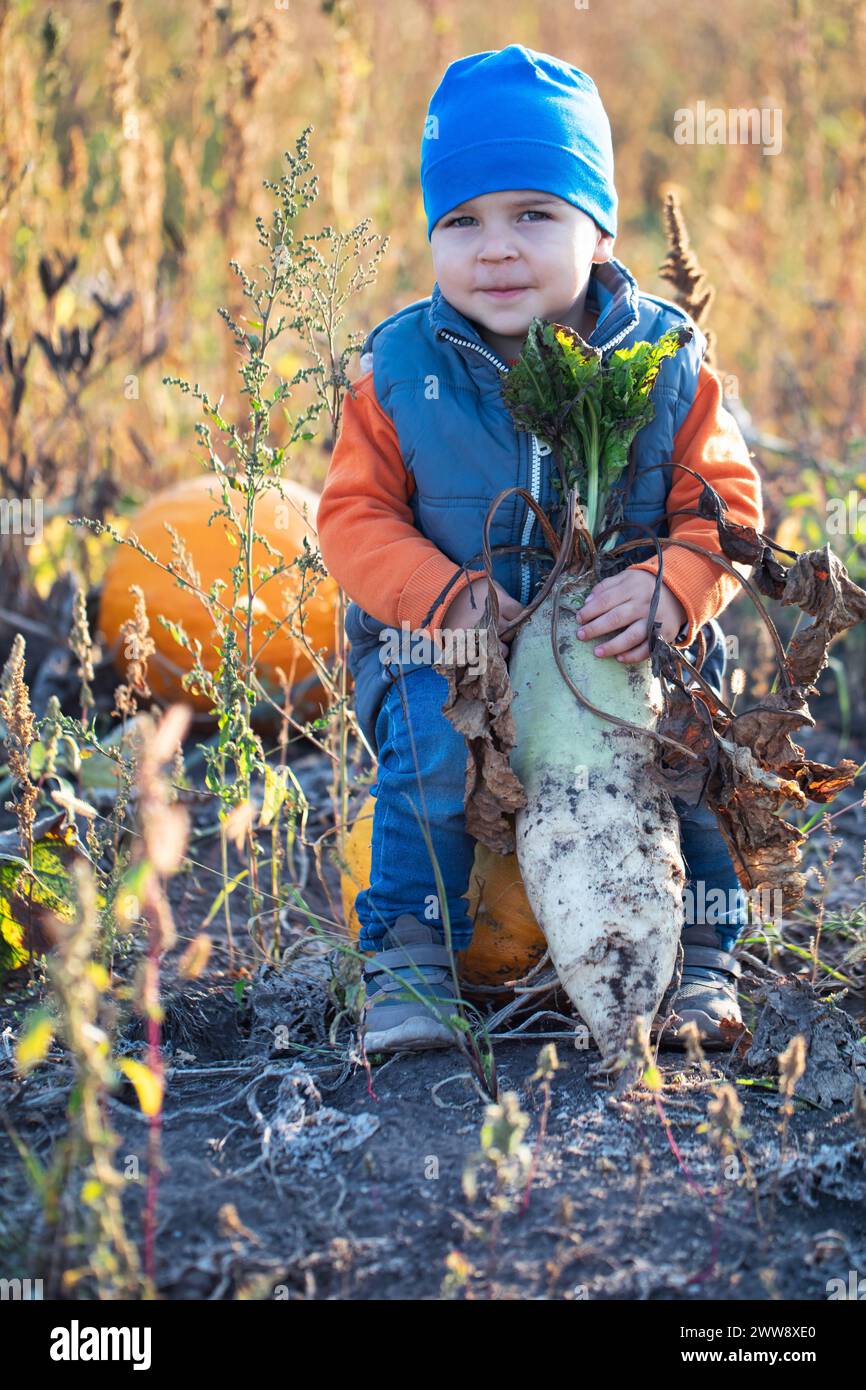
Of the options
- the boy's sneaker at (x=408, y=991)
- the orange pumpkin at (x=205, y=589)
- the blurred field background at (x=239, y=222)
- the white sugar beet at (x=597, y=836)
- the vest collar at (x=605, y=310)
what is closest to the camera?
the white sugar beet at (x=597, y=836)

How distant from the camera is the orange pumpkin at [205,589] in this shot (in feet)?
13.2

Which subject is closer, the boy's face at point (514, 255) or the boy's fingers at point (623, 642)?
the boy's fingers at point (623, 642)

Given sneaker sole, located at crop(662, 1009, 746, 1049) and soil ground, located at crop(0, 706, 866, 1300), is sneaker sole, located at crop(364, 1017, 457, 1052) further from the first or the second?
sneaker sole, located at crop(662, 1009, 746, 1049)

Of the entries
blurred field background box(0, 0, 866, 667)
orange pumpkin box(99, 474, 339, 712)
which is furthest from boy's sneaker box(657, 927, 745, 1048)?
orange pumpkin box(99, 474, 339, 712)

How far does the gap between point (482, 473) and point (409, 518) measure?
0.61 feet

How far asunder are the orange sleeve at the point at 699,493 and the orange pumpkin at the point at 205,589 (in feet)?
4.78

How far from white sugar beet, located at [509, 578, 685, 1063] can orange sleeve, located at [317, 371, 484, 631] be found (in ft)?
0.82

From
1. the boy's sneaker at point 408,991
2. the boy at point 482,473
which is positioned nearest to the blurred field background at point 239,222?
the boy at point 482,473

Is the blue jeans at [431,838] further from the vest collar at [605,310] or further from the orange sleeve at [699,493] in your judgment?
Answer: the vest collar at [605,310]

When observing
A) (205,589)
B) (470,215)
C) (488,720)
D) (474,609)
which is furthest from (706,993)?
(205,589)

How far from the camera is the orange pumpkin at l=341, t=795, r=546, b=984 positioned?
104 inches

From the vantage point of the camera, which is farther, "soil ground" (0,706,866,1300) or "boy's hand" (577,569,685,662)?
"boy's hand" (577,569,685,662)

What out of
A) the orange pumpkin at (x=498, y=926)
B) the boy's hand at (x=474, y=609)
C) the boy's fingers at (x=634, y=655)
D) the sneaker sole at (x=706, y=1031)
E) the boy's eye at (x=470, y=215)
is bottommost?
the sneaker sole at (x=706, y=1031)

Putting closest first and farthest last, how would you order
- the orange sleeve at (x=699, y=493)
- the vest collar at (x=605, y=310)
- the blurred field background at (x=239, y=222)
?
the orange sleeve at (x=699, y=493), the vest collar at (x=605, y=310), the blurred field background at (x=239, y=222)
